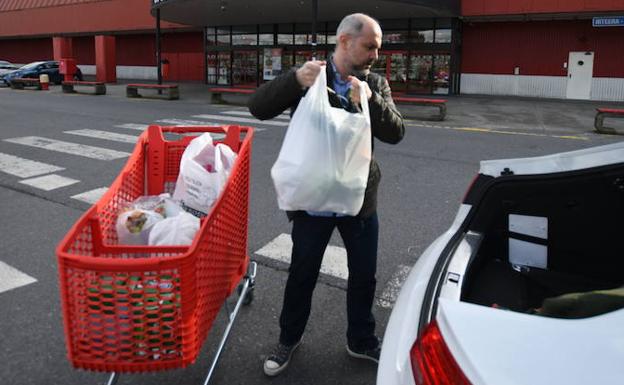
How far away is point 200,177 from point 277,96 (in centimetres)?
63

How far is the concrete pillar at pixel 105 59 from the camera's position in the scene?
31.3 metres

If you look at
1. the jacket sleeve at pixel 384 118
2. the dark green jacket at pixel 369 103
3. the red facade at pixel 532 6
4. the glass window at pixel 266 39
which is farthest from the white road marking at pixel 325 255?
the glass window at pixel 266 39

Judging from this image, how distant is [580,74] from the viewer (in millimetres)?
23594

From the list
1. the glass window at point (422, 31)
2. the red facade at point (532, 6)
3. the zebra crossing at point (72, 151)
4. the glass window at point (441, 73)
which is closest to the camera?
the zebra crossing at point (72, 151)

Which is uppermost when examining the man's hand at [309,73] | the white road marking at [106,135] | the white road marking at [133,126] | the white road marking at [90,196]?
the man's hand at [309,73]

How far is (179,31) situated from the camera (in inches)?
1369

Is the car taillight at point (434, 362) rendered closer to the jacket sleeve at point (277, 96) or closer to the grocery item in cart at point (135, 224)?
the jacket sleeve at point (277, 96)

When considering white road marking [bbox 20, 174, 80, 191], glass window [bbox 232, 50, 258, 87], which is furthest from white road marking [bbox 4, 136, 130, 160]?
glass window [bbox 232, 50, 258, 87]

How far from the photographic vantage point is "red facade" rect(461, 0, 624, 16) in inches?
833

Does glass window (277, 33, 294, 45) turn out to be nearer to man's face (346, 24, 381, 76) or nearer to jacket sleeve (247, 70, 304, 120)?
jacket sleeve (247, 70, 304, 120)

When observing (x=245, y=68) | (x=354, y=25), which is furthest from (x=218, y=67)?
(x=354, y=25)

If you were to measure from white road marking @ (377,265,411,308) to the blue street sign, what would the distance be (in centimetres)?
2229

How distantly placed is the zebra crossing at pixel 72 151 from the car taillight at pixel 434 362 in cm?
556

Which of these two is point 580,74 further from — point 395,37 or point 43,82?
point 43,82
